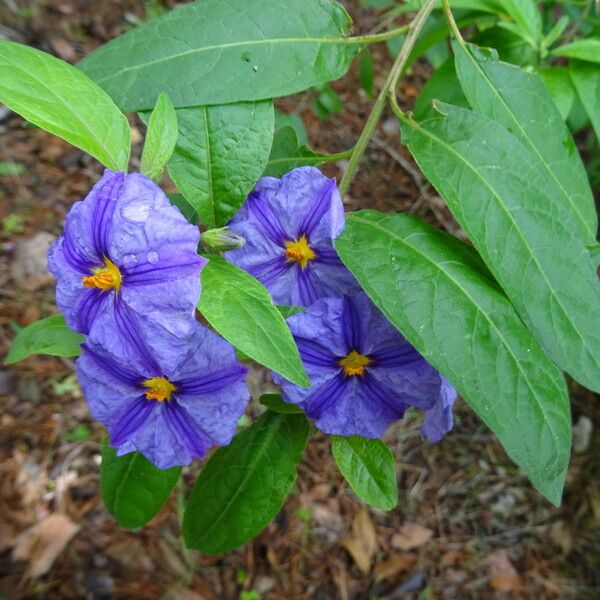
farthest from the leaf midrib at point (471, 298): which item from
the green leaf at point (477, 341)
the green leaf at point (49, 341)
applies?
the green leaf at point (49, 341)

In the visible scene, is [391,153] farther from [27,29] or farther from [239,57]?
[239,57]

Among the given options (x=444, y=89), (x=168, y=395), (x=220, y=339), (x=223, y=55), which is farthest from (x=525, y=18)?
(x=168, y=395)

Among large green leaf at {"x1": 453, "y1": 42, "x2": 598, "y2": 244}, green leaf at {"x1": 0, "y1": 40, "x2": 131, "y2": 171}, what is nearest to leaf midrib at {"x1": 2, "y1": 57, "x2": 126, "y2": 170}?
green leaf at {"x1": 0, "y1": 40, "x2": 131, "y2": 171}

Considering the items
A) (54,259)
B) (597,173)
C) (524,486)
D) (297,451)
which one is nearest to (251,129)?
(54,259)

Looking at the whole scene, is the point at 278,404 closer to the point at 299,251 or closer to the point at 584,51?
the point at 299,251

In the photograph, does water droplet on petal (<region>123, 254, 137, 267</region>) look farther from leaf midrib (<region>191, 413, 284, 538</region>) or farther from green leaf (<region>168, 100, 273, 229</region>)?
leaf midrib (<region>191, 413, 284, 538</region>)

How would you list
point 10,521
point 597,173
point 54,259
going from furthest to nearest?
point 597,173 → point 10,521 → point 54,259
